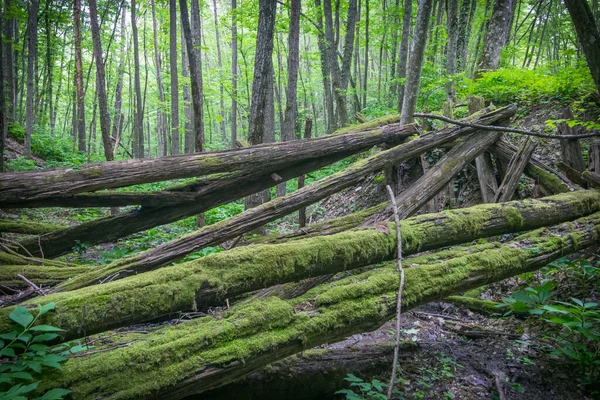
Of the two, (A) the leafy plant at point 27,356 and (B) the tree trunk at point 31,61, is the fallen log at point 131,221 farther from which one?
(B) the tree trunk at point 31,61

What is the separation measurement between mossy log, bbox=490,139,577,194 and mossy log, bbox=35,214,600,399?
2542 millimetres

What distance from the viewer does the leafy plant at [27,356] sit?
1486 millimetres

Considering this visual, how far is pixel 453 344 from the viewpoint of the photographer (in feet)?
11.3

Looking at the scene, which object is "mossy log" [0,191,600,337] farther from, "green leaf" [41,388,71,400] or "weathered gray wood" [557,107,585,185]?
"weathered gray wood" [557,107,585,185]

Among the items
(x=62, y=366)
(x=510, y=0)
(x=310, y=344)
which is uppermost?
(x=510, y=0)

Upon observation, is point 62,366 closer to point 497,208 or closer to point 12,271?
point 12,271

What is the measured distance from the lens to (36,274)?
3.51m

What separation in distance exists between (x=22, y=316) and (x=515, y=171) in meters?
5.59

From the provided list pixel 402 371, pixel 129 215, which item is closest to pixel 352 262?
pixel 402 371

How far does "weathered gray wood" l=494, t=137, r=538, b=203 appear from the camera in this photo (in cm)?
495

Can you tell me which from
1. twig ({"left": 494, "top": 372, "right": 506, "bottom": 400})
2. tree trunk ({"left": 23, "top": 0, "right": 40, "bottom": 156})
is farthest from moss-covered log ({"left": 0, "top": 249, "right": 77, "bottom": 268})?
tree trunk ({"left": 23, "top": 0, "right": 40, "bottom": 156})

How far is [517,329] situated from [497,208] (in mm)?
1268

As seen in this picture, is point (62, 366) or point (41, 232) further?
point (41, 232)

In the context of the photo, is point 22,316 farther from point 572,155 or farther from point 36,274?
point 572,155
